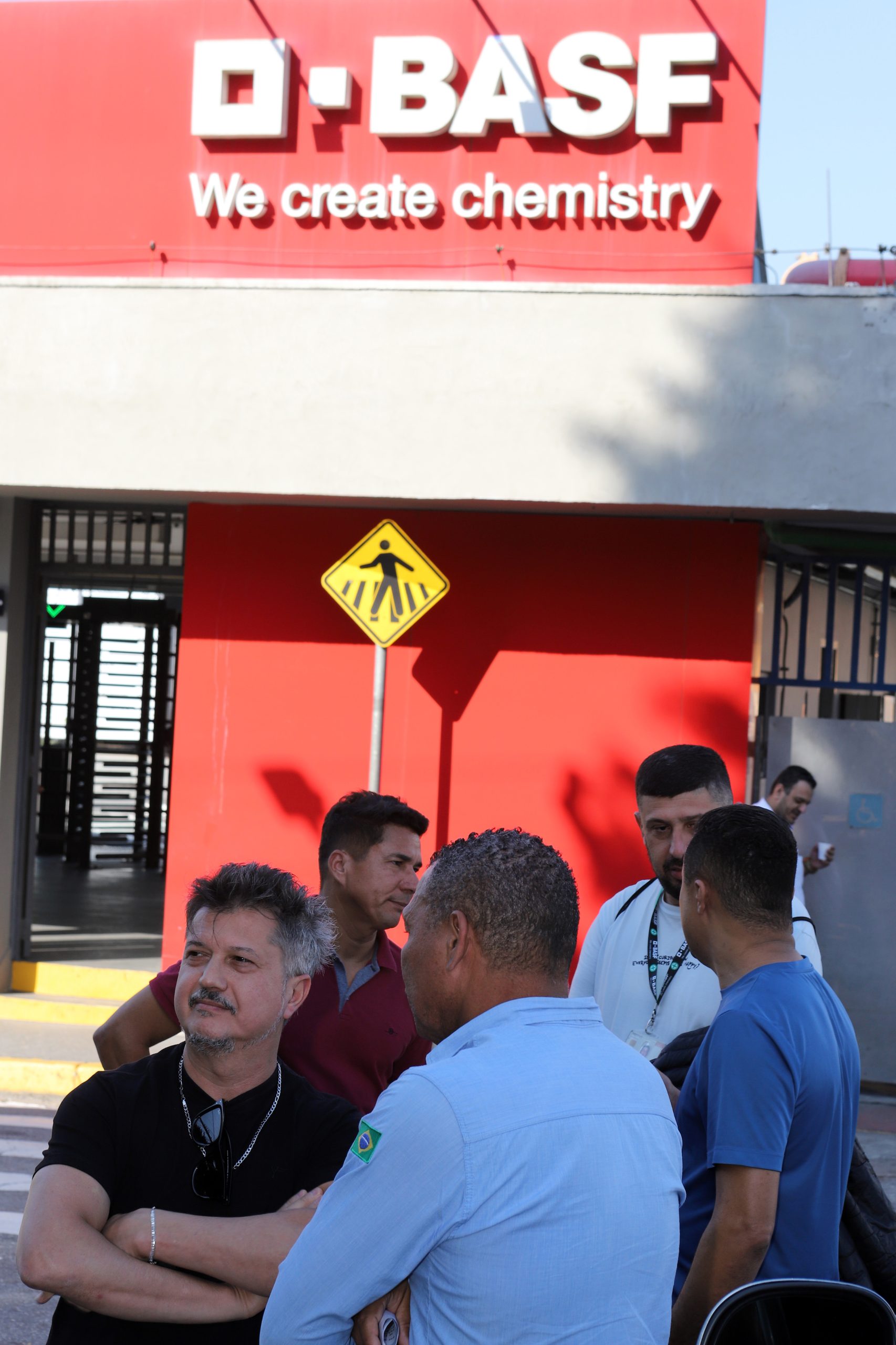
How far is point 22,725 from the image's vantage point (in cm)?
978

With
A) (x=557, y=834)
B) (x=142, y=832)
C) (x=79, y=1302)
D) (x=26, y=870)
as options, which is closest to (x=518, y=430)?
(x=557, y=834)

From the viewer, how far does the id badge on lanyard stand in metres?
3.31

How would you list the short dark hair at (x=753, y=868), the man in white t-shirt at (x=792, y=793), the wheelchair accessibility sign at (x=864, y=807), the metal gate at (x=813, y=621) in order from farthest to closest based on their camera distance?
the wheelchair accessibility sign at (x=864, y=807) → the metal gate at (x=813, y=621) → the man in white t-shirt at (x=792, y=793) → the short dark hair at (x=753, y=868)

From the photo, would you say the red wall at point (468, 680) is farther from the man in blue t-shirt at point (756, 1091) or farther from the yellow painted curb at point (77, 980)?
the man in blue t-shirt at point (756, 1091)

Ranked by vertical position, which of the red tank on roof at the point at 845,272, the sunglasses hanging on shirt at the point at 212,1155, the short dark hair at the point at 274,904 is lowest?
the sunglasses hanging on shirt at the point at 212,1155

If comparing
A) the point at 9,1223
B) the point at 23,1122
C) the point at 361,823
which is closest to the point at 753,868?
the point at 361,823

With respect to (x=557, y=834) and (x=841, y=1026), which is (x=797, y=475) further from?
(x=841, y=1026)

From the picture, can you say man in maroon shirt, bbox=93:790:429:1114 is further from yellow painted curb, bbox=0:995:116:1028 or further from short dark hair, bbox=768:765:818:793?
yellow painted curb, bbox=0:995:116:1028

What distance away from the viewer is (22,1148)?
7160 mm

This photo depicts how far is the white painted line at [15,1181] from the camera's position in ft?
21.0

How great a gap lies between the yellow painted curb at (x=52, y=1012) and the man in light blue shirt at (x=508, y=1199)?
785 cm

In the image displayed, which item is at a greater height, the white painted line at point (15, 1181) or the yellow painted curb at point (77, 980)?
the yellow painted curb at point (77, 980)

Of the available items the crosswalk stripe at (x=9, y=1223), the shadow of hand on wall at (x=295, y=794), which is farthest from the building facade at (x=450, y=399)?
the crosswalk stripe at (x=9, y=1223)

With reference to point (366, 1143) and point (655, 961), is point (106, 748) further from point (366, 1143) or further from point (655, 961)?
point (366, 1143)
